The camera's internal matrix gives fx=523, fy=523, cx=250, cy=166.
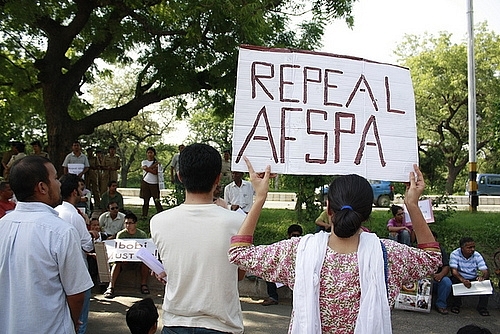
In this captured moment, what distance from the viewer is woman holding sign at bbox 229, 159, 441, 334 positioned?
2.10 metres

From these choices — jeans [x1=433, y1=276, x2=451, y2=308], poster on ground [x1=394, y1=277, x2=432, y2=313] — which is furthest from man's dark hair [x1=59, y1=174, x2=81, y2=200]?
jeans [x1=433, y1=276, x2=451, y2=308]

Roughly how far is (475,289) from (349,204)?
5740 millimetres

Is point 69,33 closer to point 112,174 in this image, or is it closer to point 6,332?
point 112,174

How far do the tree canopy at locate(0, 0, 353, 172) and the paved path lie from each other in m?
4.79

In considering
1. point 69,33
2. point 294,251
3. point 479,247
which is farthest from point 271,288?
point 69,33

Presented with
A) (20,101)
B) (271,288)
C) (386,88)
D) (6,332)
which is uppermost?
(20,101)

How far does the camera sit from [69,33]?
11.9m

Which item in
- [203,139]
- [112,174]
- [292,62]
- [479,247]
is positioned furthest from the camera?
[203,139]

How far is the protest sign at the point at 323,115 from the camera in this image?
286 centimetres

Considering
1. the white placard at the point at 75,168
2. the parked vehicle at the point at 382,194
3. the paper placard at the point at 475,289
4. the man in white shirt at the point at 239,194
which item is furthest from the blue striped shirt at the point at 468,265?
the parked vehicle at the point at 382,194

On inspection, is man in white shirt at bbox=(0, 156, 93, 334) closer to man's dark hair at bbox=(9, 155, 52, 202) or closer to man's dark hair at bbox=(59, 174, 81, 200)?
man's dark hair at bbox=(9, 155, 52, 202)

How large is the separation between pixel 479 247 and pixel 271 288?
4175mm

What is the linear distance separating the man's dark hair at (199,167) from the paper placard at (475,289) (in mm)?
5707

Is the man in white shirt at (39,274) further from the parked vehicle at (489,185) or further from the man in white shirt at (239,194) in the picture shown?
the parked vehicle at (489,185)
